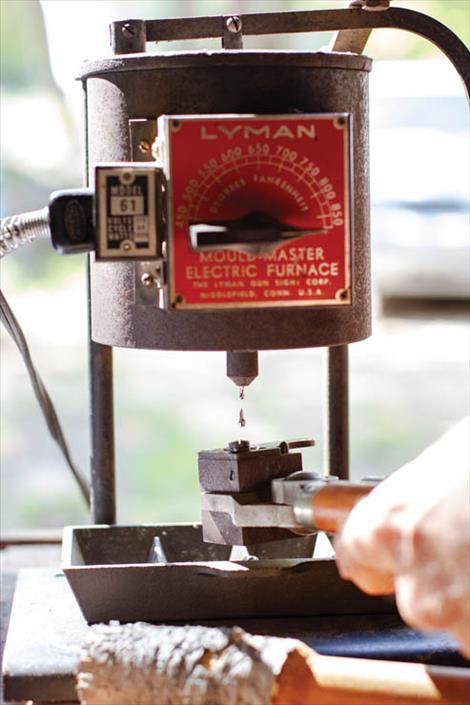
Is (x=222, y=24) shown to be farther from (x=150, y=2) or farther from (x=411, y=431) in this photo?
(x=411, y=431)

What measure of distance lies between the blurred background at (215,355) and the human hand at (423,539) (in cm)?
251

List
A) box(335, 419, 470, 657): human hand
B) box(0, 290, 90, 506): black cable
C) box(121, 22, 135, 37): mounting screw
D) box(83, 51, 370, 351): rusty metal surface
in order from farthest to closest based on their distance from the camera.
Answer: box(0, 290, 90, 506): black cable
box(121, 22, 135, 37): mounting screw
box(83, 51, 370, 351): rusty metal surface
box(335, 419, 470, 657): human hand

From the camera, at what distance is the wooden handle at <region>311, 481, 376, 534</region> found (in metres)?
0.89

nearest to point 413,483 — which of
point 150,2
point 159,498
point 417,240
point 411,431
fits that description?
point 159,498

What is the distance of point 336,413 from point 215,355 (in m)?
3.83

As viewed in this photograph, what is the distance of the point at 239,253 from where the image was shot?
99 centimetres

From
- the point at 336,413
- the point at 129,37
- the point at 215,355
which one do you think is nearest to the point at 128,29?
the point at 129,37

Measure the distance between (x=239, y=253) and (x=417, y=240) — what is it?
413cm

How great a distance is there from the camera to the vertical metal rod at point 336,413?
1411mm

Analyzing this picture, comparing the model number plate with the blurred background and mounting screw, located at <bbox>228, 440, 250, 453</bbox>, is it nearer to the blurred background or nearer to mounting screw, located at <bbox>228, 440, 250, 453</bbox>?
mounting screw, located at <bbox>228, 440, 250, 453</bbox>

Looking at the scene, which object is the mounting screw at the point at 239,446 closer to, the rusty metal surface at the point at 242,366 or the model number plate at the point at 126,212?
the rusty metal surface at the point at 242,366

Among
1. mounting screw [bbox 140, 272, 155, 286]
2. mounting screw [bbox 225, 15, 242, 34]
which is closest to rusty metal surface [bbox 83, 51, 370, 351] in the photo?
mounting screw [bbox 140, 272, 155, 286]

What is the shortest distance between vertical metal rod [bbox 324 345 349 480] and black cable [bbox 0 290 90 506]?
33 cm

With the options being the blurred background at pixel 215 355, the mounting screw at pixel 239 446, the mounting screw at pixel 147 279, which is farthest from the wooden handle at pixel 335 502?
the blurred background at pixel 215 355
